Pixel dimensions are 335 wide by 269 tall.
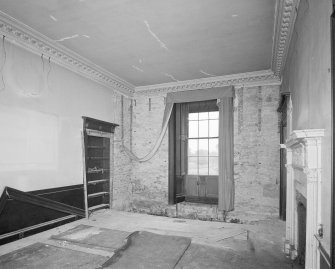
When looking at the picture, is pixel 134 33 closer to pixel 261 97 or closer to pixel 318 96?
pixel 318 96

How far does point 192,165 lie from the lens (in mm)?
7035

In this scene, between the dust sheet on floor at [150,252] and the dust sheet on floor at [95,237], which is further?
the dust sheet on floor at [95,237]

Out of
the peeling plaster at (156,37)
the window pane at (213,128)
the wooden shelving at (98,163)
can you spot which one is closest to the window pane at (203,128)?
the window pane at (213,128)

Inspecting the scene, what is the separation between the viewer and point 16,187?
13.4ft

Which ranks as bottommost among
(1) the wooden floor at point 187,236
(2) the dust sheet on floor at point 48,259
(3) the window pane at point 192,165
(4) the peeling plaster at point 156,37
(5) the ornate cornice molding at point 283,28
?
(1) the wooden floor at point 187,236

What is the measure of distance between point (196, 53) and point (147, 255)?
3659mm

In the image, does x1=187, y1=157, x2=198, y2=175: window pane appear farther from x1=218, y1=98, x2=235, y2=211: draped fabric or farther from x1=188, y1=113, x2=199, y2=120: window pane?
x1=188, y1=113, x2=199, y2=120: window pane

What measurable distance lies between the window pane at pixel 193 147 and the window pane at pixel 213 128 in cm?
48

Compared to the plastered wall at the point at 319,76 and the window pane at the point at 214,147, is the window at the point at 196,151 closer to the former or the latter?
the window pane at the point at 214,147

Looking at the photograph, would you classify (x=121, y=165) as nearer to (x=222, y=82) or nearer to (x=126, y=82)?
(x=126, y=82)

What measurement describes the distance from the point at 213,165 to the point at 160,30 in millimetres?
3888

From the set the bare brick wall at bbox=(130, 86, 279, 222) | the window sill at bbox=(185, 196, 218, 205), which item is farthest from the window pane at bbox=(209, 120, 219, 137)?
the window sill at bbox=(185, 196, 218, 205)

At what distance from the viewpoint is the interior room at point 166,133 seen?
3045mm

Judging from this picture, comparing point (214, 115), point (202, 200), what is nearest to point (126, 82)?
point (214, 115)
